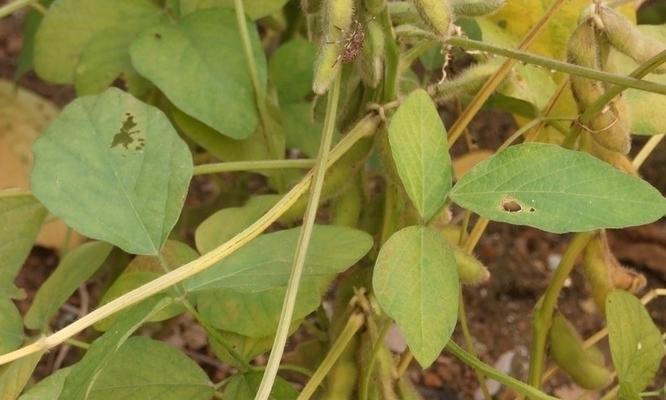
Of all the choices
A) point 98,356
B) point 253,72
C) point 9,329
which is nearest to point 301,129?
point 253,72

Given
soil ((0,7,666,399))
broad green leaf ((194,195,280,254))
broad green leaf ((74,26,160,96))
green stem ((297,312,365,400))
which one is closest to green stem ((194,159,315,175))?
broad green leaf ((194,195,280,254))

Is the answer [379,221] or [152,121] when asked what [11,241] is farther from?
[379,221]

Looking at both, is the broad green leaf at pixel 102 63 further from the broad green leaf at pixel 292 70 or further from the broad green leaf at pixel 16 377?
the broad green leaf at pixel 16 377

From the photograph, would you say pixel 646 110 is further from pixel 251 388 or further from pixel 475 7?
pixel 251 388

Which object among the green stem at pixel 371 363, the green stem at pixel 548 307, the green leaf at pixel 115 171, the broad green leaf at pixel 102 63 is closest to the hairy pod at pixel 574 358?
the green stem at pixel 548 307

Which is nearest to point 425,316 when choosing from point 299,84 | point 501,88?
point 501,88

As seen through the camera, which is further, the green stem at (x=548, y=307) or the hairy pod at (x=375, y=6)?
the green stem at (x=548, y=307)
